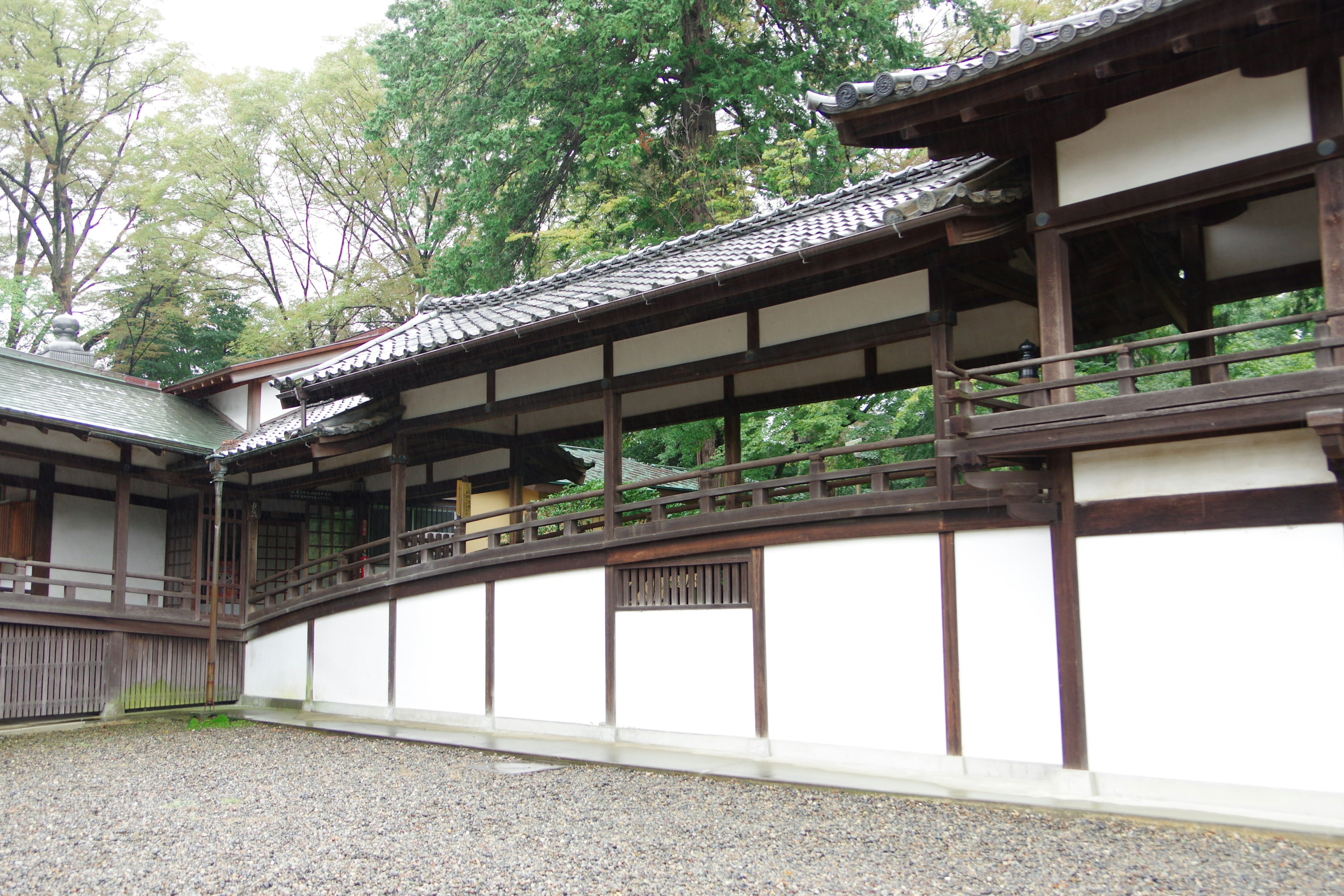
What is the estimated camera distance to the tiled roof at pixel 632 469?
22203 mm

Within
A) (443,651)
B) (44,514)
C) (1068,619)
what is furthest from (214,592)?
(1068,619)

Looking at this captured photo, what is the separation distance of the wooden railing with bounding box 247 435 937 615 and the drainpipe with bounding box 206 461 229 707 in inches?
33.1

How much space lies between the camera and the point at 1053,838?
5.71 meters

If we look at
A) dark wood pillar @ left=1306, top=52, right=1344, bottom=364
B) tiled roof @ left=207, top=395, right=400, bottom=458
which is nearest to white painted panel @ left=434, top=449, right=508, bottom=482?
tiled roof @ left=207, top=395, right=400, bottom=458

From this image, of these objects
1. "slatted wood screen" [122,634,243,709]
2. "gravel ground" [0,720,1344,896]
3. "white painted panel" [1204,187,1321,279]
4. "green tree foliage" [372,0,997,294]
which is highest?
"green tree foliage" [372,0,997,294]

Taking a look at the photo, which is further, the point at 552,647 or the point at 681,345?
the point at 552,647

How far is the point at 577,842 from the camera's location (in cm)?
600

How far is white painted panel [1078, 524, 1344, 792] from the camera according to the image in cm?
594

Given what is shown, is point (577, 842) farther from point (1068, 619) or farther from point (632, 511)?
point (632, 511)

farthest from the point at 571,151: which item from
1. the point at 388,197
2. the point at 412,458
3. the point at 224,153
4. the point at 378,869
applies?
the point at 378,869

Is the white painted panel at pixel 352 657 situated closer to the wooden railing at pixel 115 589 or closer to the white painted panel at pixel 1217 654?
the wooden railing at pixel 115 589

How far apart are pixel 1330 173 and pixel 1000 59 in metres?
2.12

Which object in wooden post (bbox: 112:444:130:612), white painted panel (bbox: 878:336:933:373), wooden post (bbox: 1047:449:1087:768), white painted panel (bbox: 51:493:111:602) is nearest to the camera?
wooden post (bbox: 1047:449:1087:768)

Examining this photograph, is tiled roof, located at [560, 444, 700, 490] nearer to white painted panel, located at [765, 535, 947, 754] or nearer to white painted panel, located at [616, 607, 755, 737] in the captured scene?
white painted panel, located at [616, 607, 755, 737]
